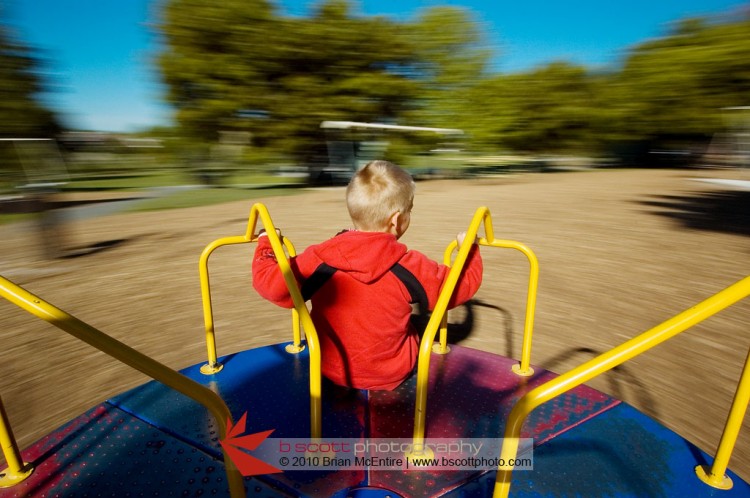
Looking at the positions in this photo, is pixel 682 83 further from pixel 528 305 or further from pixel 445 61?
pixel 528 305

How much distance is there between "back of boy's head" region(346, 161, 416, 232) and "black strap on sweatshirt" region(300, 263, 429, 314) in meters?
0.19

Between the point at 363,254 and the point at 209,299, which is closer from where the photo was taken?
the point at 363,254

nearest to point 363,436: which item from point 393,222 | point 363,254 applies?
point 363,254

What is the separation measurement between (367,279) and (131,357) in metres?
0.79

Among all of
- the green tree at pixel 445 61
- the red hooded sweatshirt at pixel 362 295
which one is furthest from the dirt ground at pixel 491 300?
the green tree at pixel 445 61

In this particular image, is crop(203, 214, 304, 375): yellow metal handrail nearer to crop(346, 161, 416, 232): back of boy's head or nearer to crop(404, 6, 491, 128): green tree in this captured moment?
crop(346, 161, 416, 232): back of boy's head

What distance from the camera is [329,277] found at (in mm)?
1571

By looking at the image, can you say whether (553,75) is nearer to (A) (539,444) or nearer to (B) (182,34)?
(B) (182,34)

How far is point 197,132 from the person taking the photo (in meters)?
16.0

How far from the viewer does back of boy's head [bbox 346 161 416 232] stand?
1.59m

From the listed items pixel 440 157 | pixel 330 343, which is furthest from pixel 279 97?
pixel 330 343

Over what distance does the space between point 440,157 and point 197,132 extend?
10.9 m

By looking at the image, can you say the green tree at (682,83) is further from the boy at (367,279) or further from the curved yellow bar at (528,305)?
the boy at (367,279)

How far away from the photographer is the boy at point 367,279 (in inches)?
60.5
